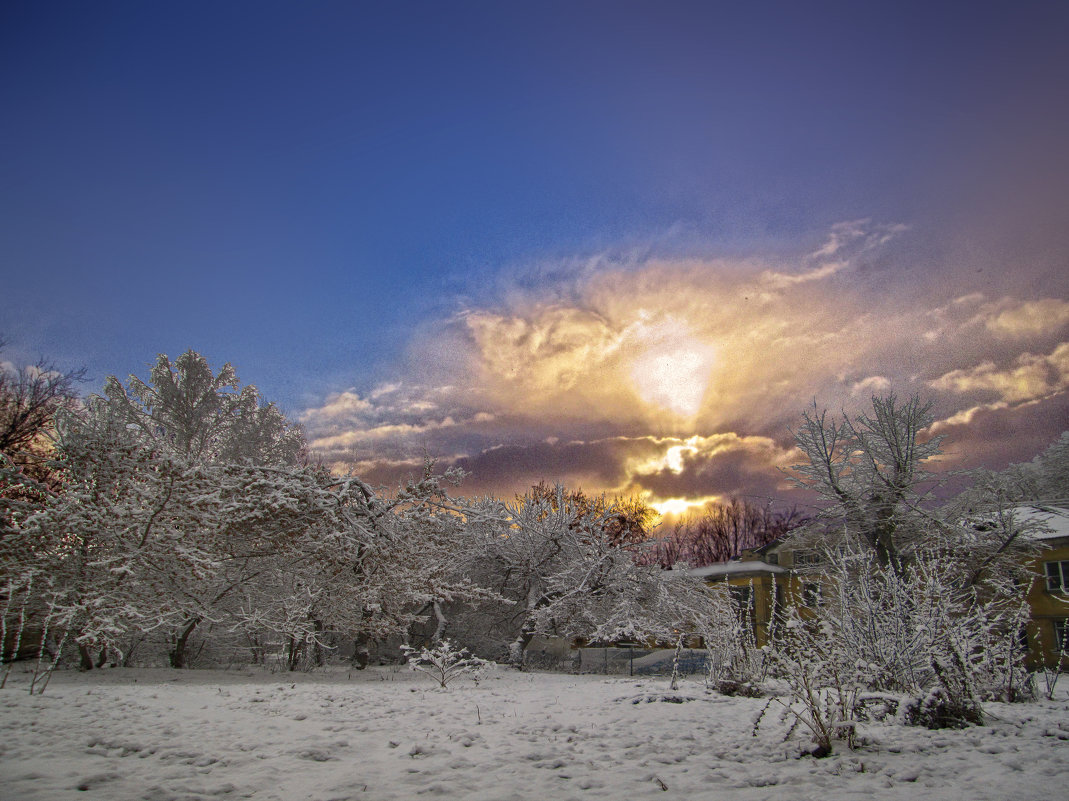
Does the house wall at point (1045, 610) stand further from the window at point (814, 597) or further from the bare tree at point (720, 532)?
the bare tree at point (720, 532)

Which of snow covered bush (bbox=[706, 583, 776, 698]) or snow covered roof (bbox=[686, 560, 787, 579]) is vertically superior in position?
snow covered roof (bbox=[686, 560, 787, 579])

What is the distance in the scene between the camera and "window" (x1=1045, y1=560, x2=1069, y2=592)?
2300 centimetres

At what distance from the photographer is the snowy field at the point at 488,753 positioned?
425 centimetres

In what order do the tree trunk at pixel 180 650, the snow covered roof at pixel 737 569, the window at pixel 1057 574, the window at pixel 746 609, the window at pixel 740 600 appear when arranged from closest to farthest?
the window at pixel 746 609
the window at pixel 740 600
the tree trunk at pixel 180 650
the window at pixel 1057 574
the snow covered roof at pixel 737 569

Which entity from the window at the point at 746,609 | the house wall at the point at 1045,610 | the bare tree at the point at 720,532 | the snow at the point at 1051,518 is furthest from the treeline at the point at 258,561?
the bare tree at the point at 720,532

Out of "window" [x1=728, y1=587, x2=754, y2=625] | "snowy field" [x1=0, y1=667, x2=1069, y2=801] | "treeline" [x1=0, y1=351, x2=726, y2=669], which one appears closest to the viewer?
"snowy field" [x1=0, y1=667, x2=1069, y2=801]

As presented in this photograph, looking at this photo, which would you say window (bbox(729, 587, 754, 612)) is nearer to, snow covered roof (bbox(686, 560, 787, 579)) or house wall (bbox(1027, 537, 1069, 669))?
snow covered roof (bbox(686, 560, 787, 579))

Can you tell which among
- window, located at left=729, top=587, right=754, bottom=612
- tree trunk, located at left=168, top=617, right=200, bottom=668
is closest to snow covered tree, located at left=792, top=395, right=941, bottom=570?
window, located at left=729, top=587, right=754, bottom=612

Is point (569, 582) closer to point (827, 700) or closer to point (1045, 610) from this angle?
point (827, 700)

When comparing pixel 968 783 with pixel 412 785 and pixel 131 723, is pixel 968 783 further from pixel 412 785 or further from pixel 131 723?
pixel 131 723

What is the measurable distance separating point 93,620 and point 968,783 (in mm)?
13916

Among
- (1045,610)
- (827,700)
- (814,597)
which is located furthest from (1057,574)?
(827,700)

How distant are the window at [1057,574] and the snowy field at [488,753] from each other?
2095cm

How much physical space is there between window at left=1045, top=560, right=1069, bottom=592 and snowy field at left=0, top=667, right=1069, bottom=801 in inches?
825
